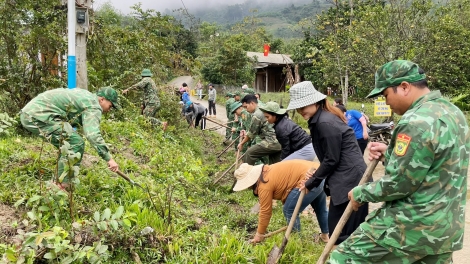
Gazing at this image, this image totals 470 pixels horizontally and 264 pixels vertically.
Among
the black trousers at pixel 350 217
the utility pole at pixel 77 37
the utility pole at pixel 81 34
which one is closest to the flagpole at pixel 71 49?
the utility pole at pixel 77 37

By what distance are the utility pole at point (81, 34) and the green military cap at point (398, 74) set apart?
5901mm

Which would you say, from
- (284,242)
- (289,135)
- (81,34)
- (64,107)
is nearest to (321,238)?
(284,242)

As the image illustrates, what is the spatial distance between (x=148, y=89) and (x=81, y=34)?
249 cm

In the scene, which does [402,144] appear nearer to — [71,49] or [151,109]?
[71,49]

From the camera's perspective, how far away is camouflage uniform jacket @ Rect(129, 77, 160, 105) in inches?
361

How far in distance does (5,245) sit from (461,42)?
17499 mm

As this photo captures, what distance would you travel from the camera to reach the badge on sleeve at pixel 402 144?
2008 millimetres

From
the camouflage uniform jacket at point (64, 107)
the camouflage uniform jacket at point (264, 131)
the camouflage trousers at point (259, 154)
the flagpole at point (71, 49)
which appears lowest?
the camouflage trousers at point (259, 154)

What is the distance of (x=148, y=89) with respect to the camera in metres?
9.26

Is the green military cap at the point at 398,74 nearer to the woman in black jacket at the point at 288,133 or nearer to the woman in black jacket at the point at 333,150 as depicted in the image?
the woman in black jacket at the point at 333,150

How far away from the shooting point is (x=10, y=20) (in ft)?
22.9

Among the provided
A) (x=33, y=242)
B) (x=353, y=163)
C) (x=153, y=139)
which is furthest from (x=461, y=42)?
(x=33, y=242)

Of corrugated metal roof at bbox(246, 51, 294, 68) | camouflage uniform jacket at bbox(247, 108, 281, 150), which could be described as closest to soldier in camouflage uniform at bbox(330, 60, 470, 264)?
camouflage uniform jacket at bbox(247, 108, 281, 150)

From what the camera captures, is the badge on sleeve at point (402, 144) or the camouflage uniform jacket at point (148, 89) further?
the camouflage uniform jacket at point (148, 89)
